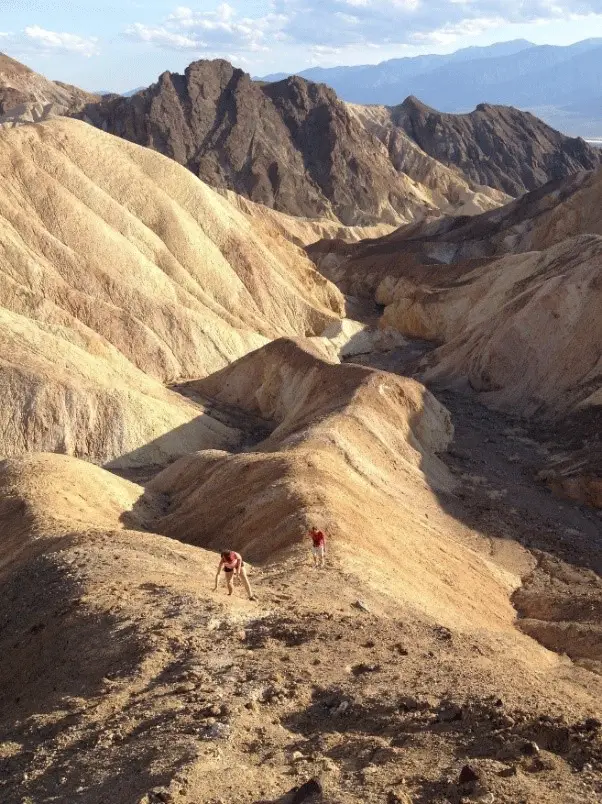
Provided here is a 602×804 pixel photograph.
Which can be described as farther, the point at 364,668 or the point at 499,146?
the point at 499,146

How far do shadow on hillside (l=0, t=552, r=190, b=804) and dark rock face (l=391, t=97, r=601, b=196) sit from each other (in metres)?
131

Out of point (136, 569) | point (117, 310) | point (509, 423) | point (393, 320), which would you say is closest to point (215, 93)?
point (393, 320)

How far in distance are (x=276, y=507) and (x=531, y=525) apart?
1002 centimetres

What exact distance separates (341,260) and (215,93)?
4820 centimetres

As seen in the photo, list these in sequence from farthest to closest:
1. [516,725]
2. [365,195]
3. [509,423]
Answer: [365,195], [509,423], [516,725]

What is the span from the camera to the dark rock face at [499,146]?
13912cm

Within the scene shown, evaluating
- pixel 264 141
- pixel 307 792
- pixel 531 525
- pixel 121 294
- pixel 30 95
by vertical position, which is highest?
pixel 30 95

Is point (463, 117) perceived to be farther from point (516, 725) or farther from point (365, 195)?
point (516, 725)

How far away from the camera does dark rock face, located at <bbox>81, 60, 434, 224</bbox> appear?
114562 millimetres

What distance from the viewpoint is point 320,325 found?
56781mm

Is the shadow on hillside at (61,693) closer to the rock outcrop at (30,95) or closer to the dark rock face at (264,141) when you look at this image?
the dark rock face at (264,141)

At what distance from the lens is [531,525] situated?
88.2 ft

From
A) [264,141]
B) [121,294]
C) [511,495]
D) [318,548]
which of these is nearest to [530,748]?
[318,548]

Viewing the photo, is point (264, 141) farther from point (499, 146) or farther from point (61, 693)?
point (61, 693)
